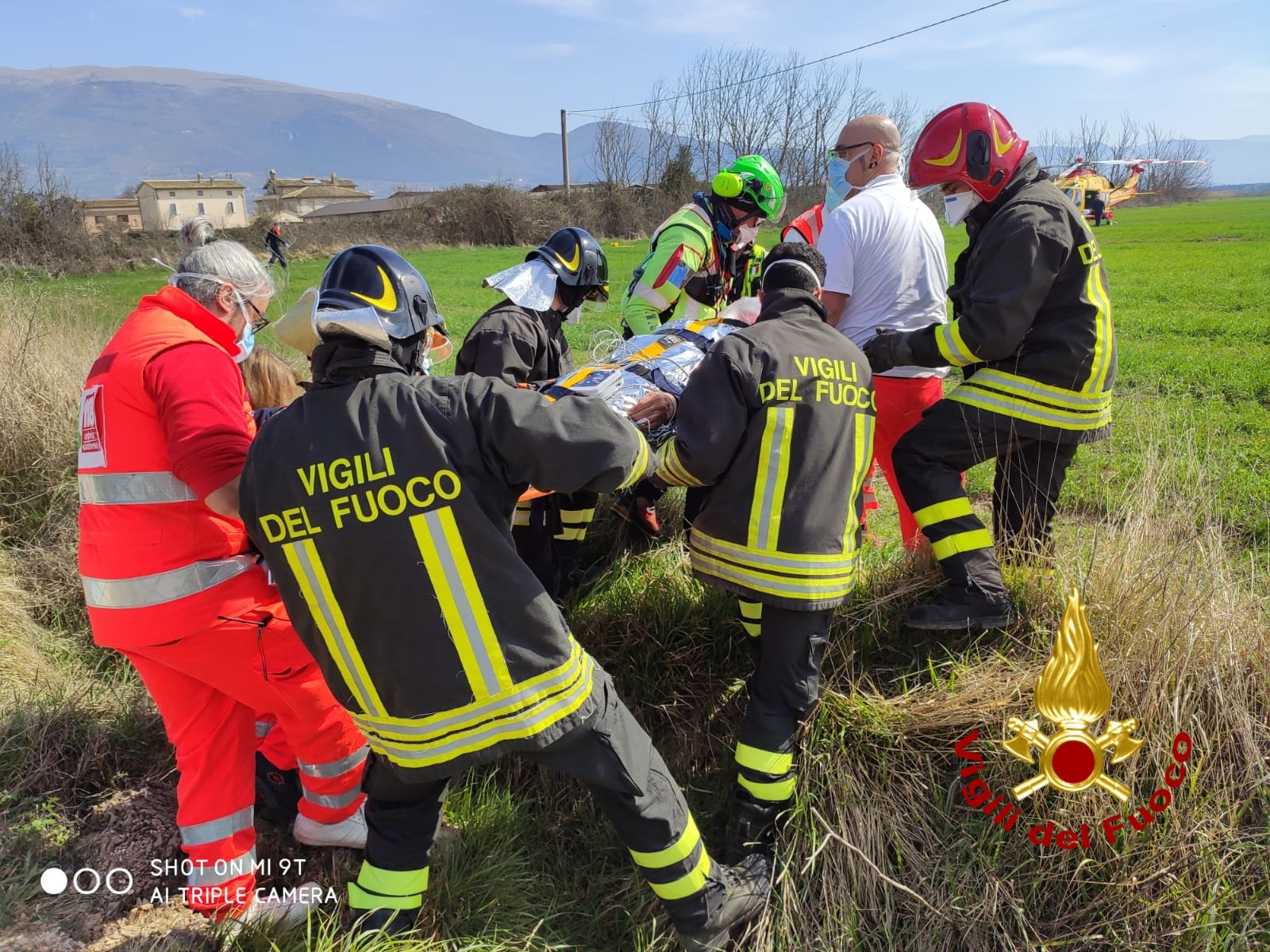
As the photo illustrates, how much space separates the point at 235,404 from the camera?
2623mm

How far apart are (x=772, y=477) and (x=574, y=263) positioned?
2.09 meters

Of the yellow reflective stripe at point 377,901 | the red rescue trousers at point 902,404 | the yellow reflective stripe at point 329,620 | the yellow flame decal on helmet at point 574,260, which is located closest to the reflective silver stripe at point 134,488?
the yellow reflective stripe at point 329,620

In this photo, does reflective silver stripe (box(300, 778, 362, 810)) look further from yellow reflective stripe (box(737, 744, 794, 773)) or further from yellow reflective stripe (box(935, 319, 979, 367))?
yellow reflective stripe (box(935, 319, 979, 367))

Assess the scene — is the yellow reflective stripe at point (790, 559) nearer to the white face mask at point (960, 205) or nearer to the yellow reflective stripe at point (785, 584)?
the yellow reflective stripe at point (785, 584)

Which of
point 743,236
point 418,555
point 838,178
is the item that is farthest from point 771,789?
point 838,178

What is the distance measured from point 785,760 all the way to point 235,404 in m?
2.23

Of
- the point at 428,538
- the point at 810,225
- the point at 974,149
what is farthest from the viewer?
the point at 810,225

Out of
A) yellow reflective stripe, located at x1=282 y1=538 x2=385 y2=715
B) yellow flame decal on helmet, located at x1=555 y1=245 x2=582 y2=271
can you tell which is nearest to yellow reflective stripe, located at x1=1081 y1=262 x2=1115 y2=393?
yellow flame decal on helmet, located at x1=555 y1=245 x2=582 y2=271

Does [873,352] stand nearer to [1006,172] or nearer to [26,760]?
[1006,172]

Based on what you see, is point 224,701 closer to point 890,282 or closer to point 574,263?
point 574,263

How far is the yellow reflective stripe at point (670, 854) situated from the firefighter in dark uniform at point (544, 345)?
5.61 feet

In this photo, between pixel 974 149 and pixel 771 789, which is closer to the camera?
pixel 771 789

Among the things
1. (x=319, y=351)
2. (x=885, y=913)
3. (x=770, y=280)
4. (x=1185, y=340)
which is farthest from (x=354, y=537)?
(x=1185, y=340)

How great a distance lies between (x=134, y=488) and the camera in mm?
2551
